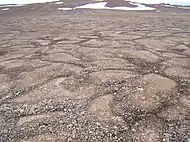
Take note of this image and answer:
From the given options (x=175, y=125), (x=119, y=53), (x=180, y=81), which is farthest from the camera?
(x=119, y=53)

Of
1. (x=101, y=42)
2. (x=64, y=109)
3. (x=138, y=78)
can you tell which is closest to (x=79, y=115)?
(x=64, y=109)

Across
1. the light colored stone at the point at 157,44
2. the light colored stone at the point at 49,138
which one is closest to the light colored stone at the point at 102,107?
the light colored stone at the point at 49,138

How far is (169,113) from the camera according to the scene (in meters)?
2.41

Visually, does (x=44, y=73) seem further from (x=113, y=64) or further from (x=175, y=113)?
(x=175, y=113)

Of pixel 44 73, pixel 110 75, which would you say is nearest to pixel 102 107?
pixel 110 75

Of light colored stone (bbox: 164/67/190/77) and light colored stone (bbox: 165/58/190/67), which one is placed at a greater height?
light colored stone (bbox: 164/67/190/77)

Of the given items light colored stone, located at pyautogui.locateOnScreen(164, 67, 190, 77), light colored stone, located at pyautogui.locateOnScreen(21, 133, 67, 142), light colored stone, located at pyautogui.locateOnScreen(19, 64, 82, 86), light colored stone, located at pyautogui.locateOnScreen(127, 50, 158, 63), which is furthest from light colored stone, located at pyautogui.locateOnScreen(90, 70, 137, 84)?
light colored stone, located at pyautogui.locateOnScreen(21, 133, 67, 142)

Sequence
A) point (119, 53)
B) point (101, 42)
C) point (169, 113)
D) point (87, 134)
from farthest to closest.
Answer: point (101, 42), point (119, 53), point (169, 113), point (87, 134)

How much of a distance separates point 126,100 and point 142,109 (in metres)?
0.22

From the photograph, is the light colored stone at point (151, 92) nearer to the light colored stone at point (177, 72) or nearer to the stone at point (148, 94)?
the stone at point (148, 94)

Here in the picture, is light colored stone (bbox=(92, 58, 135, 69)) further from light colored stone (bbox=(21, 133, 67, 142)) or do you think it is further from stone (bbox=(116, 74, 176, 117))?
light colored stone (bbox=(21, 133, 67, 142))

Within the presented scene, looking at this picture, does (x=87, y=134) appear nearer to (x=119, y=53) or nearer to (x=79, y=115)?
(x=79, y=115)

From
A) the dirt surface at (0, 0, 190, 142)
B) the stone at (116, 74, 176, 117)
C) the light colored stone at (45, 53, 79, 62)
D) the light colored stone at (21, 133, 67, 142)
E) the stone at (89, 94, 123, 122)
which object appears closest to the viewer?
the light colored stone at (21, 133, 67, 142)

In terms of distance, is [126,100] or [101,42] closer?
[126,100]
